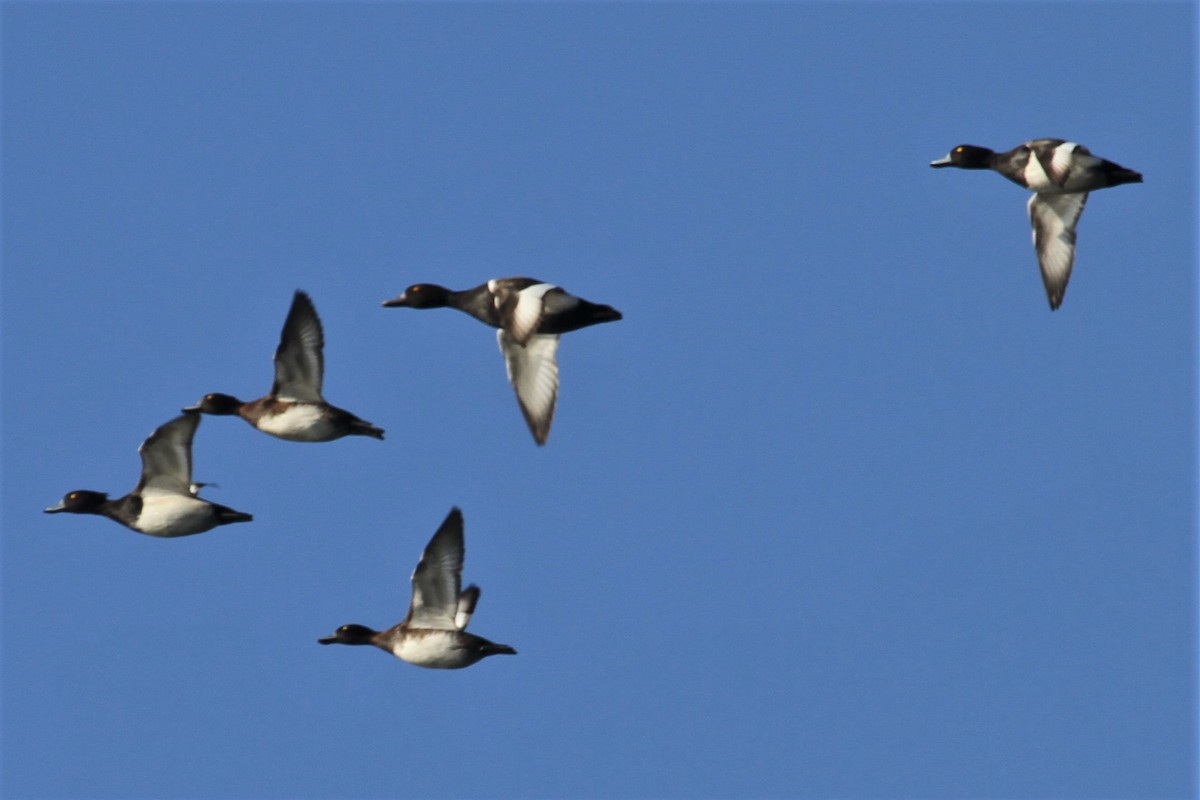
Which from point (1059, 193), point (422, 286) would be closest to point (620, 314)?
point (422, 286)

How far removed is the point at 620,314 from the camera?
65.0 ft

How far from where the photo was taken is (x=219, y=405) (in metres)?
21.4

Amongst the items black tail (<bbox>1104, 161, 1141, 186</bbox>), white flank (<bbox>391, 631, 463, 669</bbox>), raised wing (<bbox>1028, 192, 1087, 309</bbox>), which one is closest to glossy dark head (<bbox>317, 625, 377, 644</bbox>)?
white flank (<bbox>391, 631, 463, 669</bbox>)

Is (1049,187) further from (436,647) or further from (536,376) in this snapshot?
(436,647)

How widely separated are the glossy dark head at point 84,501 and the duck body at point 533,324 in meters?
4.39

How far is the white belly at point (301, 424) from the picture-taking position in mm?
20234

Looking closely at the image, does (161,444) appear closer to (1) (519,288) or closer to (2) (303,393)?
(2) (303,393)

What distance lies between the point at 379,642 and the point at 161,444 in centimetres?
291

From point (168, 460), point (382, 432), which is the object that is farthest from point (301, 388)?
point (168, 460)

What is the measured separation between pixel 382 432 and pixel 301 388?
108cm

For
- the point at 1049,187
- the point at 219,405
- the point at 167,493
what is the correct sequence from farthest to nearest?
the point at 1049,187 < the point at 219,405 < the point at 167,493

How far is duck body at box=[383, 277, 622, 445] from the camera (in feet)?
65.1

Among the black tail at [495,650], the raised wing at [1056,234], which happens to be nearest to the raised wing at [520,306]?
the black tail at [495,650]

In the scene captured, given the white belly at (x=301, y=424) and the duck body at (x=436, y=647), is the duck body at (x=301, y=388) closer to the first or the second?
the white belly at (x=301, y=424)
